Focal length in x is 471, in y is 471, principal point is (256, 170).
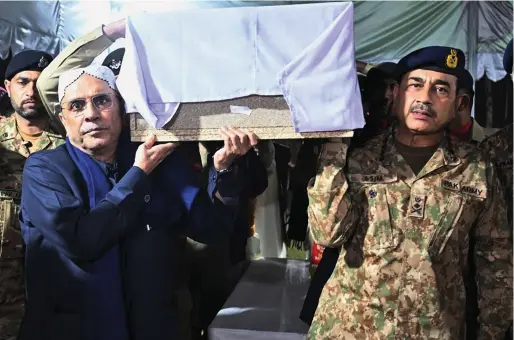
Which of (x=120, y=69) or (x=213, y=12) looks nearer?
(x=213, y=12)

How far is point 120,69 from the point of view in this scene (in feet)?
5.10

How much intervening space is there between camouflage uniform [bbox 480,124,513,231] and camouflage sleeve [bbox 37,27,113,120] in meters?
1.43

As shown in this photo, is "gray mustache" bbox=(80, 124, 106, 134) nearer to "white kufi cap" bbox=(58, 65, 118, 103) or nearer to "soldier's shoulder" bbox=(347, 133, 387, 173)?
"white kufi cap" bbox=(58, 65, 118, 103)

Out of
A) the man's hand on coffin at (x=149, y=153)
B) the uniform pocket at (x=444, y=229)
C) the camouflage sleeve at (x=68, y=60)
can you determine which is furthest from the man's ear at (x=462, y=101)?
the camouflage sleeve at (x=68, y=60)

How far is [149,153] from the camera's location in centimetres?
151

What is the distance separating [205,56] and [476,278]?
1.13 metres

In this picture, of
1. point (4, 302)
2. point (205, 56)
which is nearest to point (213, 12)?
point (205, 56)

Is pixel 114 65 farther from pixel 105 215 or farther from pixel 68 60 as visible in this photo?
pixel 105 215

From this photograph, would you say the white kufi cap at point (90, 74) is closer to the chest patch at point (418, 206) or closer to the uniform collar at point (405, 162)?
the uniform collar at point (405, 162)

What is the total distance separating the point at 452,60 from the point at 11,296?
1.84m

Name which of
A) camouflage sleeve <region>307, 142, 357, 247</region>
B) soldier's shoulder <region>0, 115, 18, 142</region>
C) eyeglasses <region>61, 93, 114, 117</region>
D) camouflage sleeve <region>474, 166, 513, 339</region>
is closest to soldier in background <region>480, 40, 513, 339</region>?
camouflage sleeve <region>474, 166, 513, 339</region>

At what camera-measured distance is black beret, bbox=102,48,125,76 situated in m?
1.62

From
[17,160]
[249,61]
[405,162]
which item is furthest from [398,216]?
[17,160]

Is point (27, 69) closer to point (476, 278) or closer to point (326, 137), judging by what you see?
point (326, 137)
